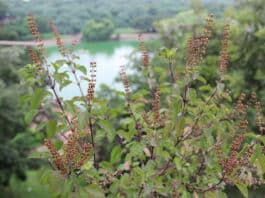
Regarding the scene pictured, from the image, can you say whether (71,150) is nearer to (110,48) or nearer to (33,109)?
(33,109)

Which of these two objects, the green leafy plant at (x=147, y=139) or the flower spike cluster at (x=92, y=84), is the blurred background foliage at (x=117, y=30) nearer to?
the green leafy plant at (x=147, y=139)

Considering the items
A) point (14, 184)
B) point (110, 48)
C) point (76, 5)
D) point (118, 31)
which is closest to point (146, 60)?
point (118, 31)

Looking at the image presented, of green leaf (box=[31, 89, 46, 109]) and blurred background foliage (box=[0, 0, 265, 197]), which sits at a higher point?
green leaf (box=[31, 89, 46, 109])

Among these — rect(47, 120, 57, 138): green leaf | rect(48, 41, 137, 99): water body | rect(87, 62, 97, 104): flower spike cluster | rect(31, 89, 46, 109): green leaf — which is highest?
rect(87, 62, 97, 104): flower spike cluster

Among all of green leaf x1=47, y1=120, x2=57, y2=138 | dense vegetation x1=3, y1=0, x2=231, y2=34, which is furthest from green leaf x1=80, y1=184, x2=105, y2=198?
dense vegetation x1=3, y1=0, x2=231, y2=34

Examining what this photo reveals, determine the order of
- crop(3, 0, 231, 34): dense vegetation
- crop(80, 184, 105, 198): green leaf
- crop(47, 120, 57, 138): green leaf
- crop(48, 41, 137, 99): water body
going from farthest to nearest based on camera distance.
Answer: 1. crop(3, 0, 231, 34): dense vegetation
2. crop(48, 41, 137, 99): water body
3. crop(47, 120, 57, 138): green leaf
4. crop(80, 184, 105, 198): green leaf

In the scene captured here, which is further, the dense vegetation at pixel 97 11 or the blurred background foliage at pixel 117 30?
the blurred background foliage at pixel 117 30

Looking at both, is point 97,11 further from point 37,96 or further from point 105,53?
point 37,96

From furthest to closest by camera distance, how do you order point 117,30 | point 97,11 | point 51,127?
point 97,11 < point 117,30 < point 51,127

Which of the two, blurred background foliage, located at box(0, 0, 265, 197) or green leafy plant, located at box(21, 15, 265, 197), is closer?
green leafy plant, located at box(21, 15, 265, 197)

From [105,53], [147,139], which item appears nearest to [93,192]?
[147,139]

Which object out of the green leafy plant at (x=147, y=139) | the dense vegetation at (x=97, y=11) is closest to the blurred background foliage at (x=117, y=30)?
the dense vegetation at (x=97, y=11)

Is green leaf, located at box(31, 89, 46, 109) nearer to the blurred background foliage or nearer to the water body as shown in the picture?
the water body

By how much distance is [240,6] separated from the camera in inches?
152
